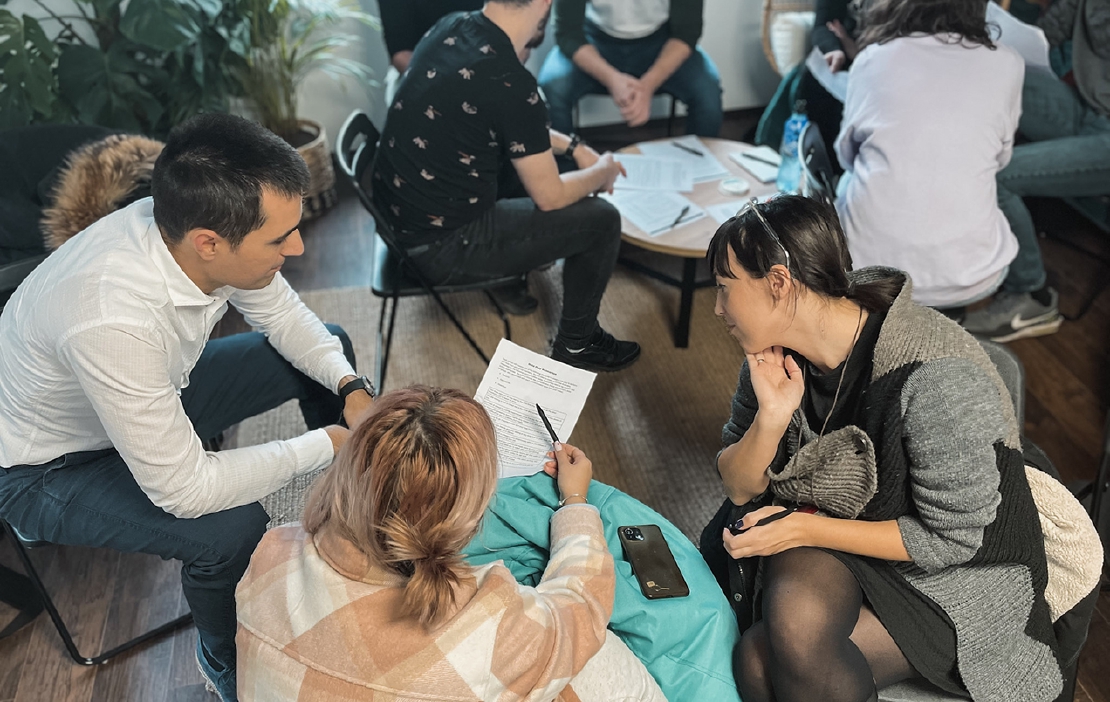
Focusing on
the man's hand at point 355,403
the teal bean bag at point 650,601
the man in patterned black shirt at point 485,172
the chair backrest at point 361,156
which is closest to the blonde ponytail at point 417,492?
the teal bean bag at point 650,601

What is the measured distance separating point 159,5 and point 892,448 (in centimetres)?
277

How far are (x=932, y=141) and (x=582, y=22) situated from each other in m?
1.72

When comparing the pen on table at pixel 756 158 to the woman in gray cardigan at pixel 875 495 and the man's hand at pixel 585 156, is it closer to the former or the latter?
the man's hand at pixel 585 156

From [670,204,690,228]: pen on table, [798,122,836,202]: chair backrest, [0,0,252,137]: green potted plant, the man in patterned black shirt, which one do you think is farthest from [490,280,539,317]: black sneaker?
[0,0,252,137]: green potted plant

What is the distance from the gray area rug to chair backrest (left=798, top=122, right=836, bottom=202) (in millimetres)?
671

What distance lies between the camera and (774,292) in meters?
1.34

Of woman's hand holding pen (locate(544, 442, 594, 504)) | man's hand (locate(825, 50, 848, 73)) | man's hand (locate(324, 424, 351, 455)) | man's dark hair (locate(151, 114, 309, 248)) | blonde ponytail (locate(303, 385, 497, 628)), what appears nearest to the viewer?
blonde ponytail (locate(303, 385, 497, 628))

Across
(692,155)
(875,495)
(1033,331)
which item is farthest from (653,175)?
(875,495)

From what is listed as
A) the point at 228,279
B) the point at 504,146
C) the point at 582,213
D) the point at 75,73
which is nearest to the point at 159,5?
the point at 75,73

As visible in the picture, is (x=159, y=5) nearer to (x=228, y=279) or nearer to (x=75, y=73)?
(x=75, y=73)

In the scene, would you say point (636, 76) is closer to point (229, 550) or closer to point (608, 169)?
point (608, 169)

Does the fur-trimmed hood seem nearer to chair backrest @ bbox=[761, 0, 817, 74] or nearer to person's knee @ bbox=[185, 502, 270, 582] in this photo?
person's knee @ bbox=[185, 502, 270, 582]

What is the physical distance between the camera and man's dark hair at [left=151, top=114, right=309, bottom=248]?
133 centimetres

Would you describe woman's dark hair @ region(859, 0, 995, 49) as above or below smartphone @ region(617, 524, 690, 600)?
above
